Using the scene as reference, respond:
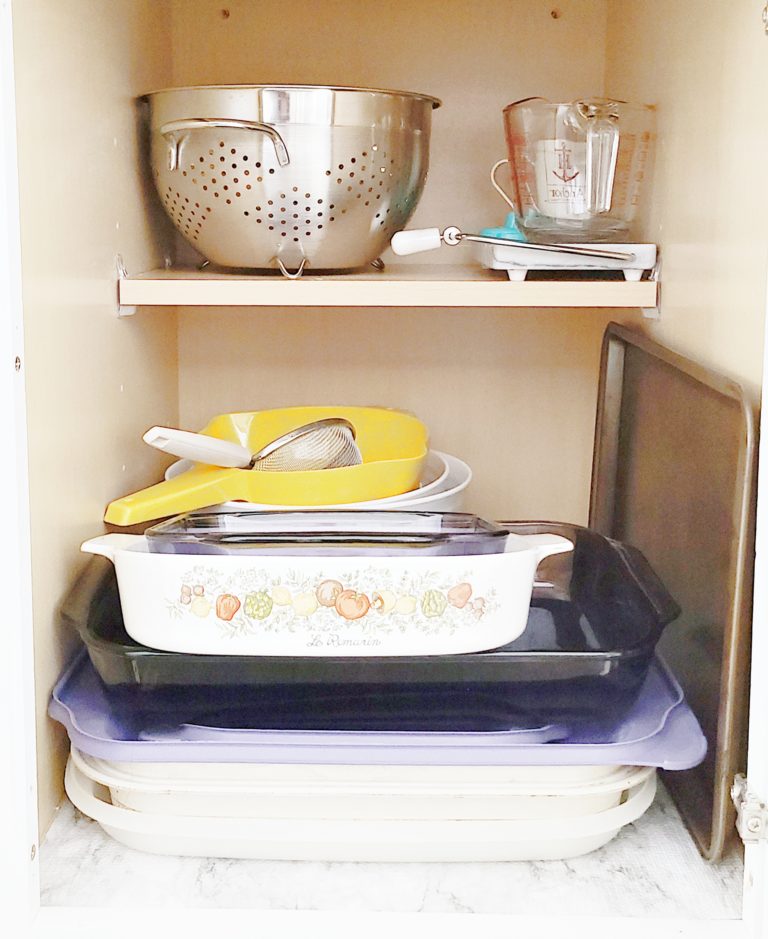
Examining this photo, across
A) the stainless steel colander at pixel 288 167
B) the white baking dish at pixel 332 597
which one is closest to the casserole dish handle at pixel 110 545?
the white baking dish at pixel 332 597

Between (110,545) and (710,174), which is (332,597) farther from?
(710,174)

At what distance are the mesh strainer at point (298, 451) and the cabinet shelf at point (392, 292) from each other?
0.37 feet

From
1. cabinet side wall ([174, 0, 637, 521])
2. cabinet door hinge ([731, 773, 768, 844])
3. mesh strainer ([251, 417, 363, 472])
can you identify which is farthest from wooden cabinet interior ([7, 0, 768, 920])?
Answer: cabinet door hinge ([731, 773, 768, 844])

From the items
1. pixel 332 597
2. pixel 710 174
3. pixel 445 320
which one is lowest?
pixel 332 597

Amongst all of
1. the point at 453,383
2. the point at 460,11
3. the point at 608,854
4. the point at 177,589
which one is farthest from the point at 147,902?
the point at 460,11

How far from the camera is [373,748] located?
705mm

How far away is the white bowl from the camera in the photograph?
867 mm

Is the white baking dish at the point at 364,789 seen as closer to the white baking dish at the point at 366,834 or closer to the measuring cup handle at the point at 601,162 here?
the white baking dish at the point at 366,834

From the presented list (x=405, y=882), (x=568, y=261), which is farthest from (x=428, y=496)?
(x=405, y=882)

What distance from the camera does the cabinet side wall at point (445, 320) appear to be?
1102 millimetres

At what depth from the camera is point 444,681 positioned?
2.34ft

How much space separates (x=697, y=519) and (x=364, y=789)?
30 centimetres

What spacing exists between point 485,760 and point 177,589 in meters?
0.22

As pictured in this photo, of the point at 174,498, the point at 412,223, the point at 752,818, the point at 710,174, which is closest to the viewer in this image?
the point at 752,818
